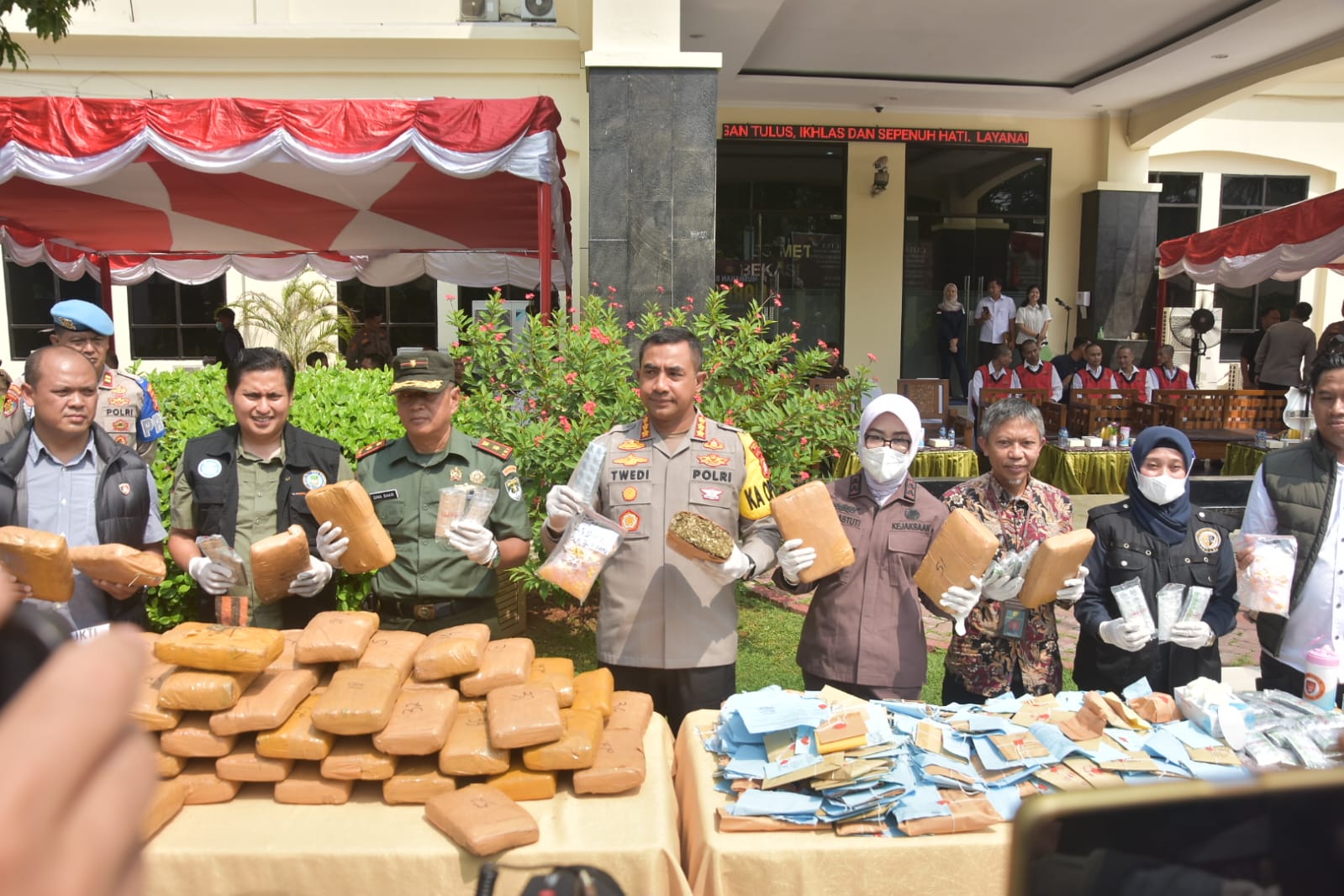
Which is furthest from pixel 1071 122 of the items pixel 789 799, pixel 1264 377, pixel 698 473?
pixel 789 799

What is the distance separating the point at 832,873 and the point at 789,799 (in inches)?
7.4

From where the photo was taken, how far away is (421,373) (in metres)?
3.12

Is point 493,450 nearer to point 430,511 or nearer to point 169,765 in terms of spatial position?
point 430,511

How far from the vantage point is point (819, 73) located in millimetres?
12508

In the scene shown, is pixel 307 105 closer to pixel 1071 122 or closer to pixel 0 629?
pixel 0 629

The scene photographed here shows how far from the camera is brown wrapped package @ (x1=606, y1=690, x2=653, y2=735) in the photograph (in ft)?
8.13

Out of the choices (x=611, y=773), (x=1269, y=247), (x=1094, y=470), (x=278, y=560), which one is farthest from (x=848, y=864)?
(x=1269, y=247)

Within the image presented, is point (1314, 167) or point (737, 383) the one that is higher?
point (1314, 167)

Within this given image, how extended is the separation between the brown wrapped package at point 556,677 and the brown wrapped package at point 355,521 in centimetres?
64

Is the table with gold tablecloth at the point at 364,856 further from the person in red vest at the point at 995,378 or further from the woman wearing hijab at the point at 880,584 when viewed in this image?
the person in red vest at the point at 995,378

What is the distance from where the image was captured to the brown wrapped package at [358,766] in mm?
2191

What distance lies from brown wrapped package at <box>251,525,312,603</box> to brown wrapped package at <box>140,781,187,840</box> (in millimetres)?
695

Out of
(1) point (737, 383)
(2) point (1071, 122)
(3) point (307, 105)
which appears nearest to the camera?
(1) point (737, 383)

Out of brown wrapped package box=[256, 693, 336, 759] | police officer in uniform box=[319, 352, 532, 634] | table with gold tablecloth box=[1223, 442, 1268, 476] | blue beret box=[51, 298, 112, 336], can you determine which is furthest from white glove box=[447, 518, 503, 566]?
table with gold tablecloth box=[1223, 442, 1268, 476]
